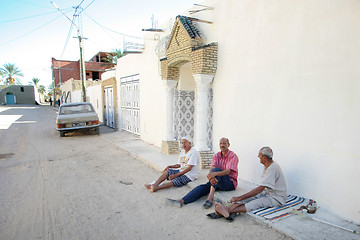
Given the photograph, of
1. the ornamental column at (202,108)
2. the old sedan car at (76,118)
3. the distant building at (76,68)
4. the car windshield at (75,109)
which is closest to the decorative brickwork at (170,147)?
the ornamental column at (202,108)

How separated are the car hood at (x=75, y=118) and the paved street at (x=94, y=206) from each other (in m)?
A: 3.36

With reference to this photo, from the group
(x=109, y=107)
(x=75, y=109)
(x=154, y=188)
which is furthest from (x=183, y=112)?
(x=109, y=107)

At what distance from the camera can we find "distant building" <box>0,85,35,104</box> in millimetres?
44284

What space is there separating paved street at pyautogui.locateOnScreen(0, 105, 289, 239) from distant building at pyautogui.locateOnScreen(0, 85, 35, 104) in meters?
46.7

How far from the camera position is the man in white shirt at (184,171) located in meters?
4.45

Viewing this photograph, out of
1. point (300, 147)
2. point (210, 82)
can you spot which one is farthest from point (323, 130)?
point (210, 82)

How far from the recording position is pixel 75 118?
408 inches

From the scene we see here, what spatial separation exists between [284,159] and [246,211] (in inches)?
45.9

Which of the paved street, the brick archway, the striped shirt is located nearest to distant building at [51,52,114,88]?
the paved street

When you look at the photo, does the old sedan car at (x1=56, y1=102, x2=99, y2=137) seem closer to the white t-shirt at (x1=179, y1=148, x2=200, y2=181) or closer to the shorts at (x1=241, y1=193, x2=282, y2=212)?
the white t-shirt at (x1=179, y1=148, x2=200, y2=181)

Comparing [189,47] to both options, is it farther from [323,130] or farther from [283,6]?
[323,130]

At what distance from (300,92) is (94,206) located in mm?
3755

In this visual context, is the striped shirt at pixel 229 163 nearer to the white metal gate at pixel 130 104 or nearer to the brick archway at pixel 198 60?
the brick archway at pixel 198 60

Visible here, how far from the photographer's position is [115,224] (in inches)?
130
